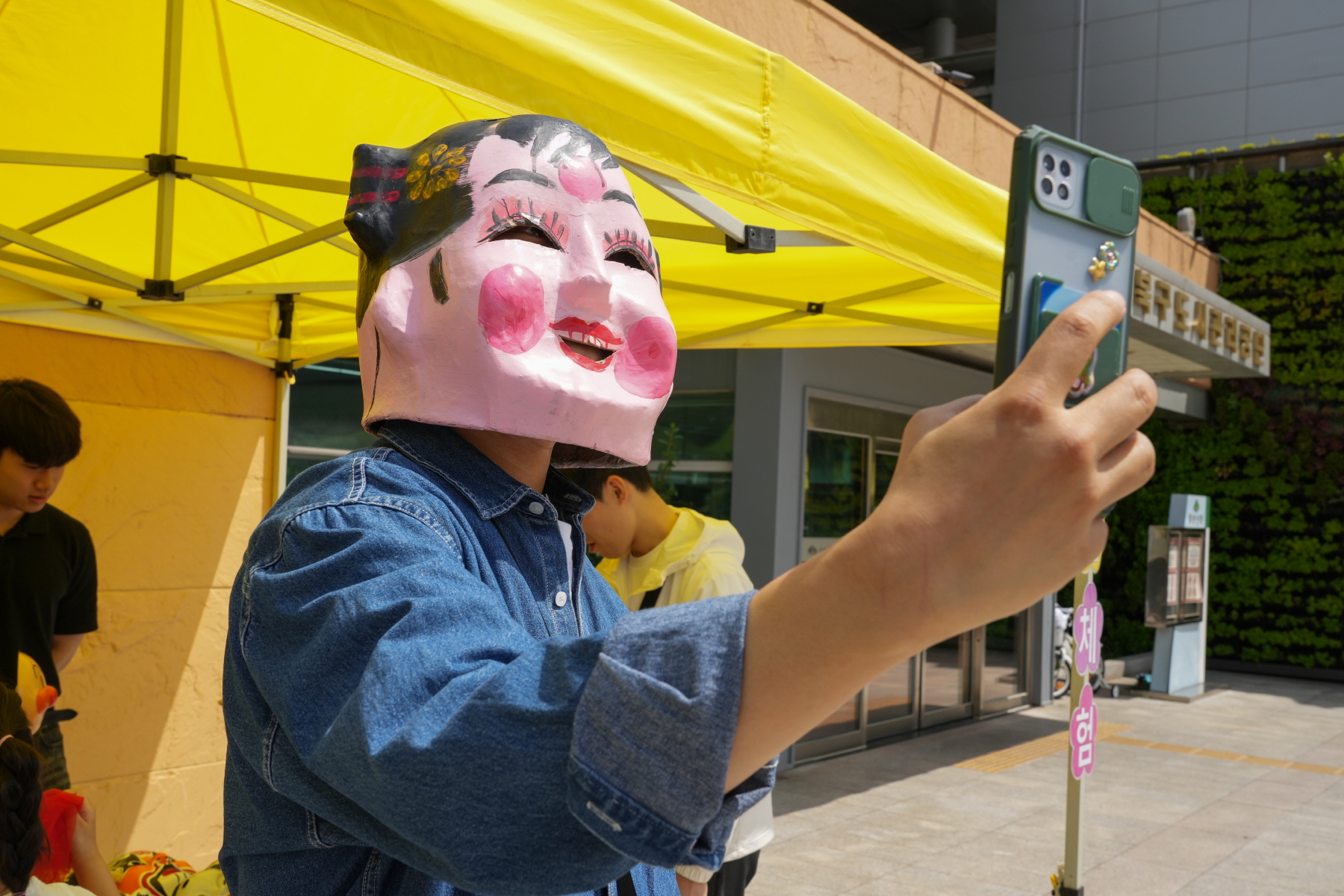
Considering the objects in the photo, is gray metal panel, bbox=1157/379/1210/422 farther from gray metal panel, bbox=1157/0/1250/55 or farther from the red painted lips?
the red painted lips

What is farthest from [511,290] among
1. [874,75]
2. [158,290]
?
[874,75]

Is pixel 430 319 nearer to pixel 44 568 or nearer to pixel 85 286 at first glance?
pixel 44 568

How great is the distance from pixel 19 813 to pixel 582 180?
6.11ft

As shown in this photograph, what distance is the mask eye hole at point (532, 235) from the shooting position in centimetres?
110

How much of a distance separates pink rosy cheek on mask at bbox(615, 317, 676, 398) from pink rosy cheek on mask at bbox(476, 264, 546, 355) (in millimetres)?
115

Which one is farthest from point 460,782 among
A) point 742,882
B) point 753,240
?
point 742,882

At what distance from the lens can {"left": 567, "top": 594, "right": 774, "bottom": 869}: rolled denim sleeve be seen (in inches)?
25.2

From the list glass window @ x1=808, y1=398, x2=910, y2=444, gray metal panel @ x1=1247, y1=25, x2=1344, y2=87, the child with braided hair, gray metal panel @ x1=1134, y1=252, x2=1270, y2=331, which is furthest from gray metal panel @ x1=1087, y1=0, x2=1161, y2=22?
the child with braided hair

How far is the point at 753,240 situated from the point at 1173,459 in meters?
12.7

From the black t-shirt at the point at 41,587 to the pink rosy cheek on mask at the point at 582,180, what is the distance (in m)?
2.67

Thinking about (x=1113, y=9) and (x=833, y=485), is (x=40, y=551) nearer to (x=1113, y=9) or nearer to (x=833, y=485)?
(x=833, y=485)

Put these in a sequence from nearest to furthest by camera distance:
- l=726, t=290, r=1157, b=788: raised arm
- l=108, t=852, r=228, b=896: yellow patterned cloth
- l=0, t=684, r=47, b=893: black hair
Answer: l=726, t=290, r=1157, b=788: raised arm, l=0, t=684, r=47, b=893: black hair, l=108, t=852, r=228, b=896: yellow patterned cloth

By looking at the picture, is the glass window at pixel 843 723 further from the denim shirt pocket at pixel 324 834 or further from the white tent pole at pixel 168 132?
the denim shirt pocket at pixel 324 834

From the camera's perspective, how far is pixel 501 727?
67cm
